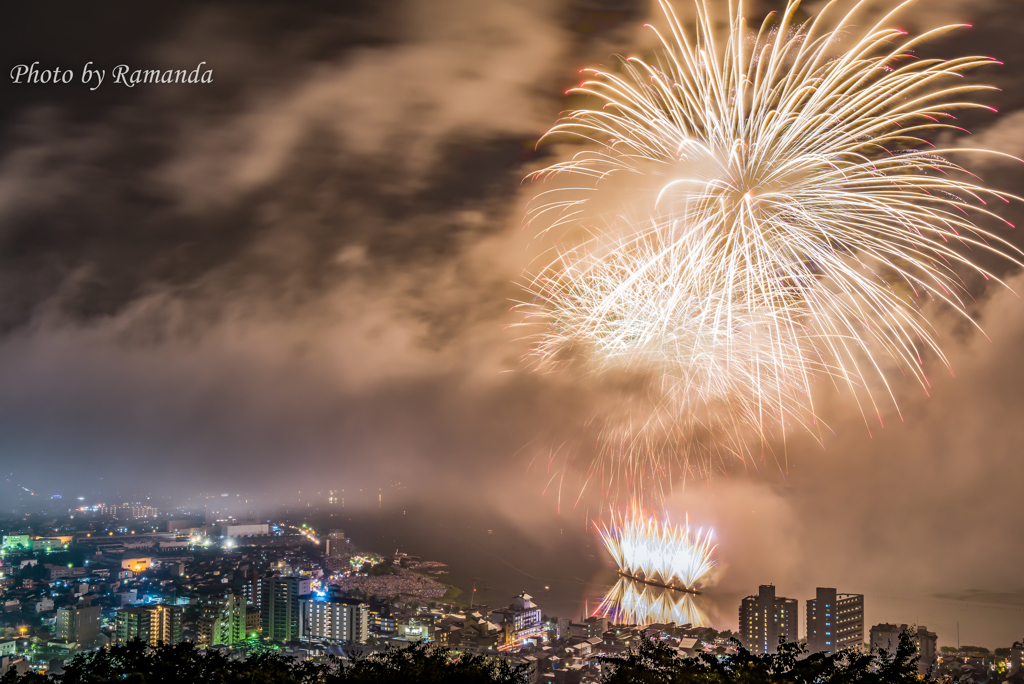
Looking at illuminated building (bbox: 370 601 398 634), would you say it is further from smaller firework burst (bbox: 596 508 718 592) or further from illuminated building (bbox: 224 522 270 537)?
illuminated building (bbox: 224 522 270 537)

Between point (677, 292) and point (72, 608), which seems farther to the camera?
point (72, 608)

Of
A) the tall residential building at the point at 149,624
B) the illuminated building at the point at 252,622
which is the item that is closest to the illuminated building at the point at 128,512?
the illuminated building at the point at 252,622

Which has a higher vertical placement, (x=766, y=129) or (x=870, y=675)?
(x=766, y=129)

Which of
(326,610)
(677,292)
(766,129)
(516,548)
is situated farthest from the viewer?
(516,548)

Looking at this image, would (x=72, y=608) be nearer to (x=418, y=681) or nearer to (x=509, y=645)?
(x=509, y=645)

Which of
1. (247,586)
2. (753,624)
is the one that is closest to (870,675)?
(753,624)

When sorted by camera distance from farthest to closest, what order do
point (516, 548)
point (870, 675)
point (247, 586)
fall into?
point (516, 548) < point (247, 586) < point (870, 675)
